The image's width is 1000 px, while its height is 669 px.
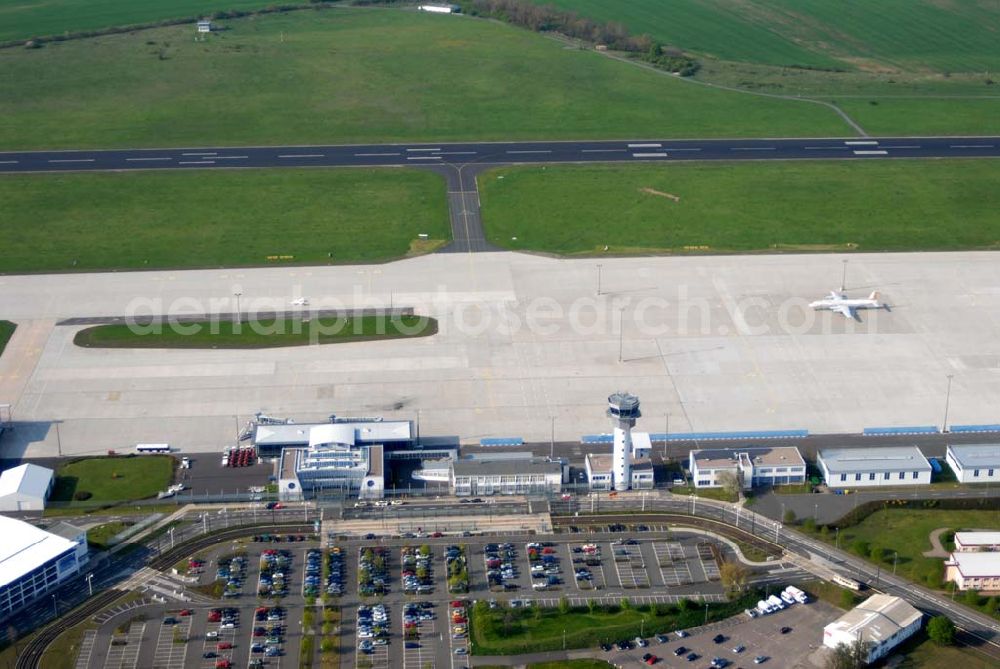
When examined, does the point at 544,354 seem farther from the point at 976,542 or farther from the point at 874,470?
the point at 976,542

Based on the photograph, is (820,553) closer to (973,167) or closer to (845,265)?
(845,265)

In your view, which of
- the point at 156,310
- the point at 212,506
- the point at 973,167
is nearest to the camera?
the point at 212,506

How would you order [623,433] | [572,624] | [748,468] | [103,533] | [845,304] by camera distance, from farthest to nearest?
[845,304], [748,468], [623,433], [103,533], [572,624]

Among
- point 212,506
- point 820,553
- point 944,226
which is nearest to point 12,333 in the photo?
point 212,506

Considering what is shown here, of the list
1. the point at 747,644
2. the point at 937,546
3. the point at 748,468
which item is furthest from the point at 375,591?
the point at 937,546

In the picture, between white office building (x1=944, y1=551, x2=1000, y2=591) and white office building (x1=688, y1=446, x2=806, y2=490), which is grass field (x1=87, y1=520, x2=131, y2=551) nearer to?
white office building (x1=688, y1=446, x2=806, y2=490)

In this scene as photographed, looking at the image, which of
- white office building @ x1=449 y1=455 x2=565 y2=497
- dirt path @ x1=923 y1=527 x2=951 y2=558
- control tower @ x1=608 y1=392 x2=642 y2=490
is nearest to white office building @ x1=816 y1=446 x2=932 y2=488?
dirt path @ x1=923 y1=527 x2=951 y2=558

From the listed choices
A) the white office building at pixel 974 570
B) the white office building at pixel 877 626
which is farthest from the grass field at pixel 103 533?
the white office building at pixel 974 570
